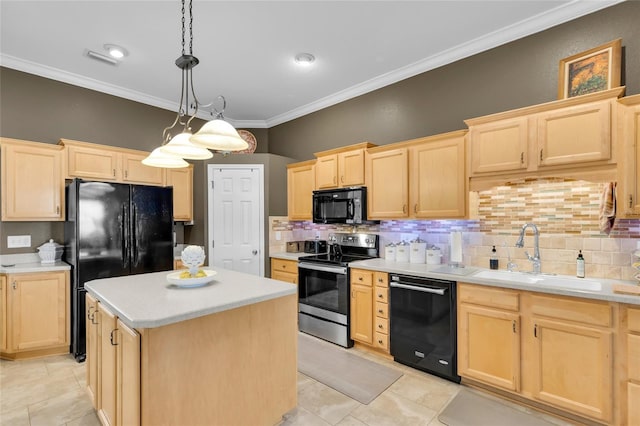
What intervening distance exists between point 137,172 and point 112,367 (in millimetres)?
2790

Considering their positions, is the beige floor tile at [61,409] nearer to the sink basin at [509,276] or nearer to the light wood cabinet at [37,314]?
the light wood cabinet at [37,314]

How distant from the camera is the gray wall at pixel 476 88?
94.6 inches

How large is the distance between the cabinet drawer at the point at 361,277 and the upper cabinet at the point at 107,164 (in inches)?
111

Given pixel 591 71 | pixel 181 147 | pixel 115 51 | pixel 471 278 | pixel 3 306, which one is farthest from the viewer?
pixel 115 51

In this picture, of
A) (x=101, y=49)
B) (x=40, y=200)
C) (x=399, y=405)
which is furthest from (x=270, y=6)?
(x=399, y=405)

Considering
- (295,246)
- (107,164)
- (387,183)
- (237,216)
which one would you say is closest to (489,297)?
(387,183)

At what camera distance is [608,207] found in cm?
224

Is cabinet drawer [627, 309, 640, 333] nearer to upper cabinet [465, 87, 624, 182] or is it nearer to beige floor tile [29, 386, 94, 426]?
upper cabinet [465, 87, 624, 182]

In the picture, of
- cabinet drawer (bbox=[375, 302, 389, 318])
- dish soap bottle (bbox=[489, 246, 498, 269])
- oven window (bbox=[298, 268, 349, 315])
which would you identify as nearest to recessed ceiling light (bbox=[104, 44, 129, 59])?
oven window (bbox=[298, 268, 349, 315])

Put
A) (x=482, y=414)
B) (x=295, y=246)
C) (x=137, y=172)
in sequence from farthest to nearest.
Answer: (x=295, y=246) < (x=137, y=172) < (x=482, y=414)

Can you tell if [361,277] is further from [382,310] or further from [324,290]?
[324,290]

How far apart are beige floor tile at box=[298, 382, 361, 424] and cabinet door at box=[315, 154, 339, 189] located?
2.25 metres

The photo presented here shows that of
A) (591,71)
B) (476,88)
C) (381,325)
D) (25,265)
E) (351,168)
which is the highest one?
(476,88)

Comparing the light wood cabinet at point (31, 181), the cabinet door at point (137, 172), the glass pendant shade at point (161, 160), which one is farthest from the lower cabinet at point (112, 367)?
the cabinet door at point (137, 172)
